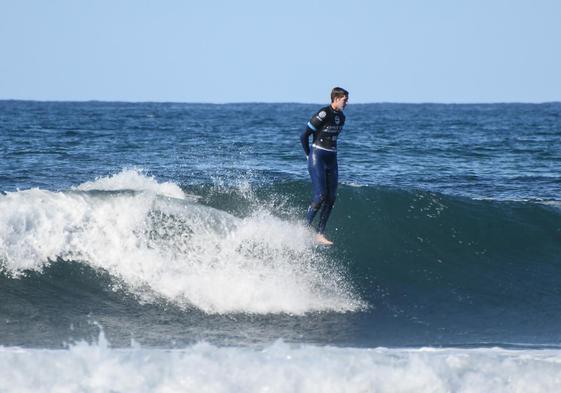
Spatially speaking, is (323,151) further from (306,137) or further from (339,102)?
(339,102)

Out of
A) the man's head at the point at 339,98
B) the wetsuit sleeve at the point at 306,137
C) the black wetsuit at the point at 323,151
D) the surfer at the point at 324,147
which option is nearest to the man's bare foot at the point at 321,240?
the surfer at the point at 324,147

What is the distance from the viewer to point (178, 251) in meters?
10.4

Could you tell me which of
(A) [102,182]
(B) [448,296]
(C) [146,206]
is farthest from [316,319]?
(A) [102,182]

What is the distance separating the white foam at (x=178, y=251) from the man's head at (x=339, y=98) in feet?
5.60

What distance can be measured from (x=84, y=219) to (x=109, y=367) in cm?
444

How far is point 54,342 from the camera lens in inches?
321

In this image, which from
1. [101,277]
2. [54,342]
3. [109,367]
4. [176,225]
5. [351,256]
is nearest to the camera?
[109,367]

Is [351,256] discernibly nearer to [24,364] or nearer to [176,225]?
[176,225]

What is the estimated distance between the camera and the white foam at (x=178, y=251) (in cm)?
967

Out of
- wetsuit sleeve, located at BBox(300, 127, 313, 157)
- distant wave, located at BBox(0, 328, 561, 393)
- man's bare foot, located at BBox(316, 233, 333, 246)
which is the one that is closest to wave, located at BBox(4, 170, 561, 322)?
man's bare foot, located at BBox(316, 233, 333, 246)

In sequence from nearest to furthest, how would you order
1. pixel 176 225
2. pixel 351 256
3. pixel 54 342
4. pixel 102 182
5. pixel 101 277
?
1. pixel 54 342
2. pixel 101 277
3. pixel 176 225
4. pixel 351 256
5. pixel 102 182

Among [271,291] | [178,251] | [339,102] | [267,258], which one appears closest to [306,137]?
[339,102]

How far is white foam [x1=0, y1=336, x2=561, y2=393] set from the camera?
253 inches

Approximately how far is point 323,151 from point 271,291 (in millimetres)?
1736
